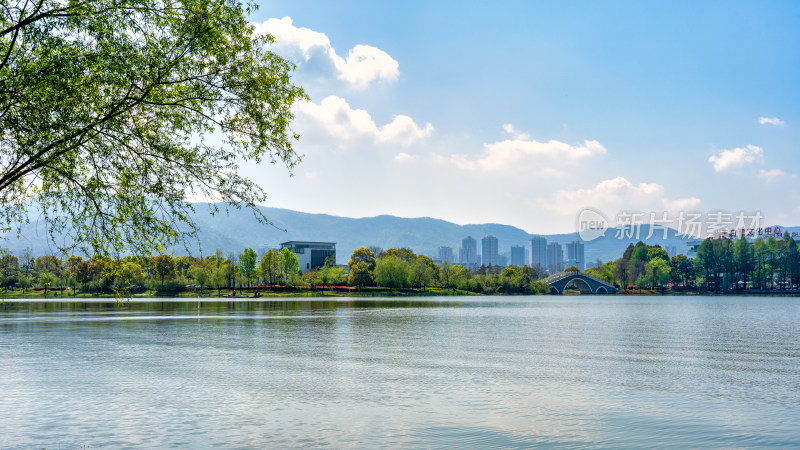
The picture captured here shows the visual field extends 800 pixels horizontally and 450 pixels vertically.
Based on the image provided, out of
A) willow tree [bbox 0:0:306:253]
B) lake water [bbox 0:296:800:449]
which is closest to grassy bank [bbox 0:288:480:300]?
lake water [bbox 0:296:800:449]

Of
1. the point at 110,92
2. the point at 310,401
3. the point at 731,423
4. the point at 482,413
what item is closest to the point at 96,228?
the point at 110,92

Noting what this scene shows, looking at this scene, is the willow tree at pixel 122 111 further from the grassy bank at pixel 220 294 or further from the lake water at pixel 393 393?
the grassy bank at pixel 220 294

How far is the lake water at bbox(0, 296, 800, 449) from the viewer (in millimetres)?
17469

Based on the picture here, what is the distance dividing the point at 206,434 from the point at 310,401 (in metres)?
5.19

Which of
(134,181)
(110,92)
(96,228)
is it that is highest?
(110,92)

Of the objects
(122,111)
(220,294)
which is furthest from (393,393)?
(220,294)

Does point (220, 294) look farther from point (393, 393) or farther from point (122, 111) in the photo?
point (122, 111)

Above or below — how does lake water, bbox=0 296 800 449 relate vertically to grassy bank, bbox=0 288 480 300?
above

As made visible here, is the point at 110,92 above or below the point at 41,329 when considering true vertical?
above

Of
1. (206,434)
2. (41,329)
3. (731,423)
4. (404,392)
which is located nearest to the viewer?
(206,434)

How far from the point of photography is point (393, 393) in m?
23.5

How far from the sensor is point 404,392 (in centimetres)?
2367

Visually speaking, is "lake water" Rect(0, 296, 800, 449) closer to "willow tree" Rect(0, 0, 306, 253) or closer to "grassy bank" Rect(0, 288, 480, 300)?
"willow tree" Rect(0, 0, 306, 253)

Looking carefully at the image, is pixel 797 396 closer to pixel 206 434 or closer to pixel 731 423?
pixel 731 423
